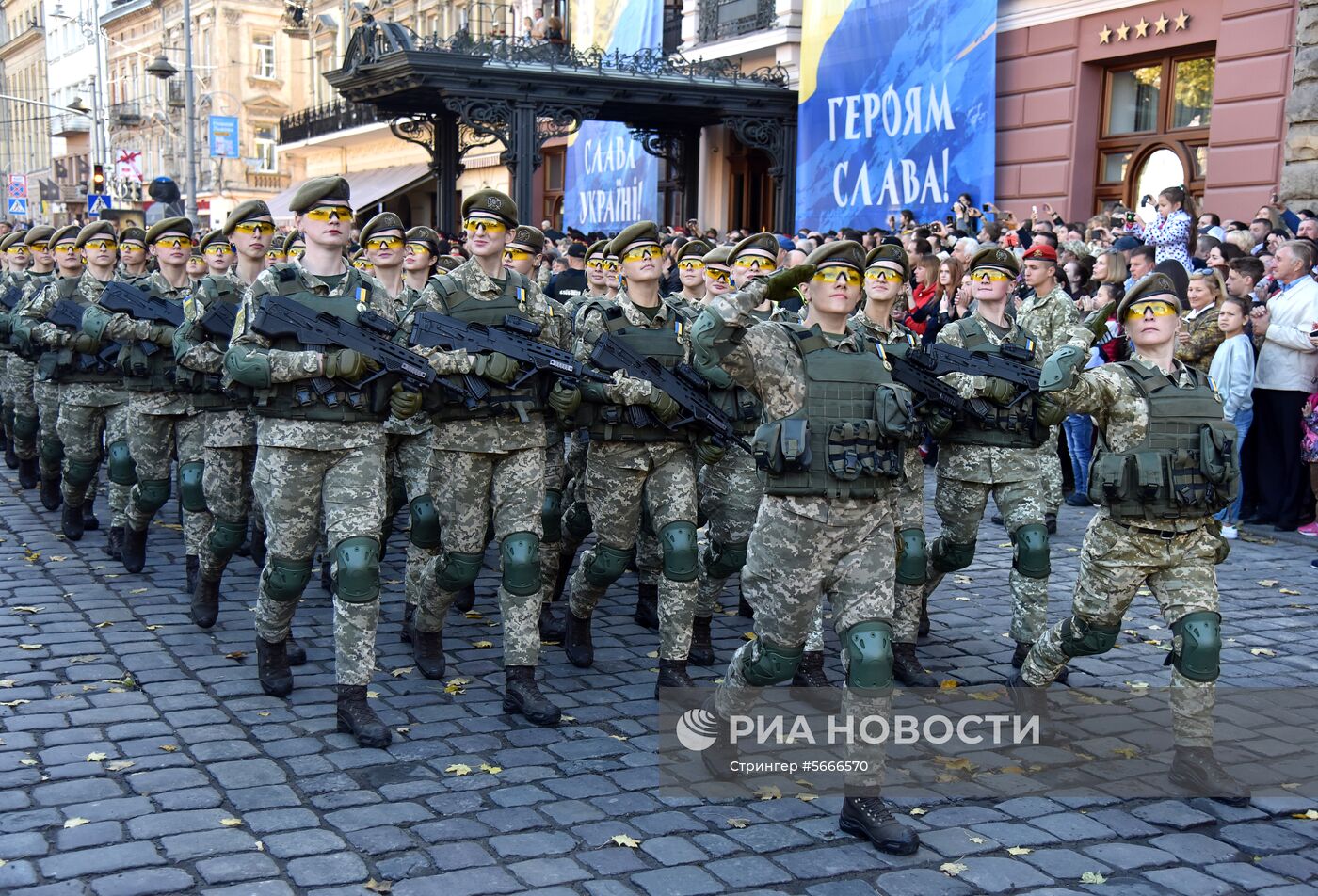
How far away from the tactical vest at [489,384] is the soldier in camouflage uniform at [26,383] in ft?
20.0

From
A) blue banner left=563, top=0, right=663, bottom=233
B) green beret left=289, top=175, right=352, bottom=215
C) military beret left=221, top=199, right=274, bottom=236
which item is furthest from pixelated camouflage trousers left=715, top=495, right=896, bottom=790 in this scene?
blue banner left=563, top=0, right=663, bottom=233

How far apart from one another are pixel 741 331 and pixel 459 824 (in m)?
2.08

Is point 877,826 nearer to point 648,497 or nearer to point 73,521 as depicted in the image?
point 648,497

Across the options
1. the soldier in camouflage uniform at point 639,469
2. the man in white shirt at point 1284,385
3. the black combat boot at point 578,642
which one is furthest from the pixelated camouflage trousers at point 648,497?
the man in white shirt at point 1284,385

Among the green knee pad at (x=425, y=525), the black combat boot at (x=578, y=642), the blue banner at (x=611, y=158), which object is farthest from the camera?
the blue banner at (x=611, y=158)

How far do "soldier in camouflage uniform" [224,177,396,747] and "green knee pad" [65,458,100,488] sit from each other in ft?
13.4

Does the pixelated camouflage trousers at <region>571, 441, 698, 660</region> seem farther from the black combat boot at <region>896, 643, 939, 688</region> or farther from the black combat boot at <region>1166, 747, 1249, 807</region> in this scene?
the black combat boot at <region>1166, 747, 1249, 807</region>

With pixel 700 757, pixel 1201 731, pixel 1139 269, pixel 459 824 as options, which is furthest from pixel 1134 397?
pixel 1139 269

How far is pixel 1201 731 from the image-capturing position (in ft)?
17.3

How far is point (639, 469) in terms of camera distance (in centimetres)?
650

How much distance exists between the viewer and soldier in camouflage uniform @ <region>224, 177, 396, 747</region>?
Result: 573 centimetres

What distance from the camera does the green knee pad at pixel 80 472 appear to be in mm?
9586

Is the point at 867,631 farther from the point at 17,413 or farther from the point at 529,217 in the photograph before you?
the point at 529,217

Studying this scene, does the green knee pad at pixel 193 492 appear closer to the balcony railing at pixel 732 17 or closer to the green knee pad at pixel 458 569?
the green knee pad at pixel 458 569
